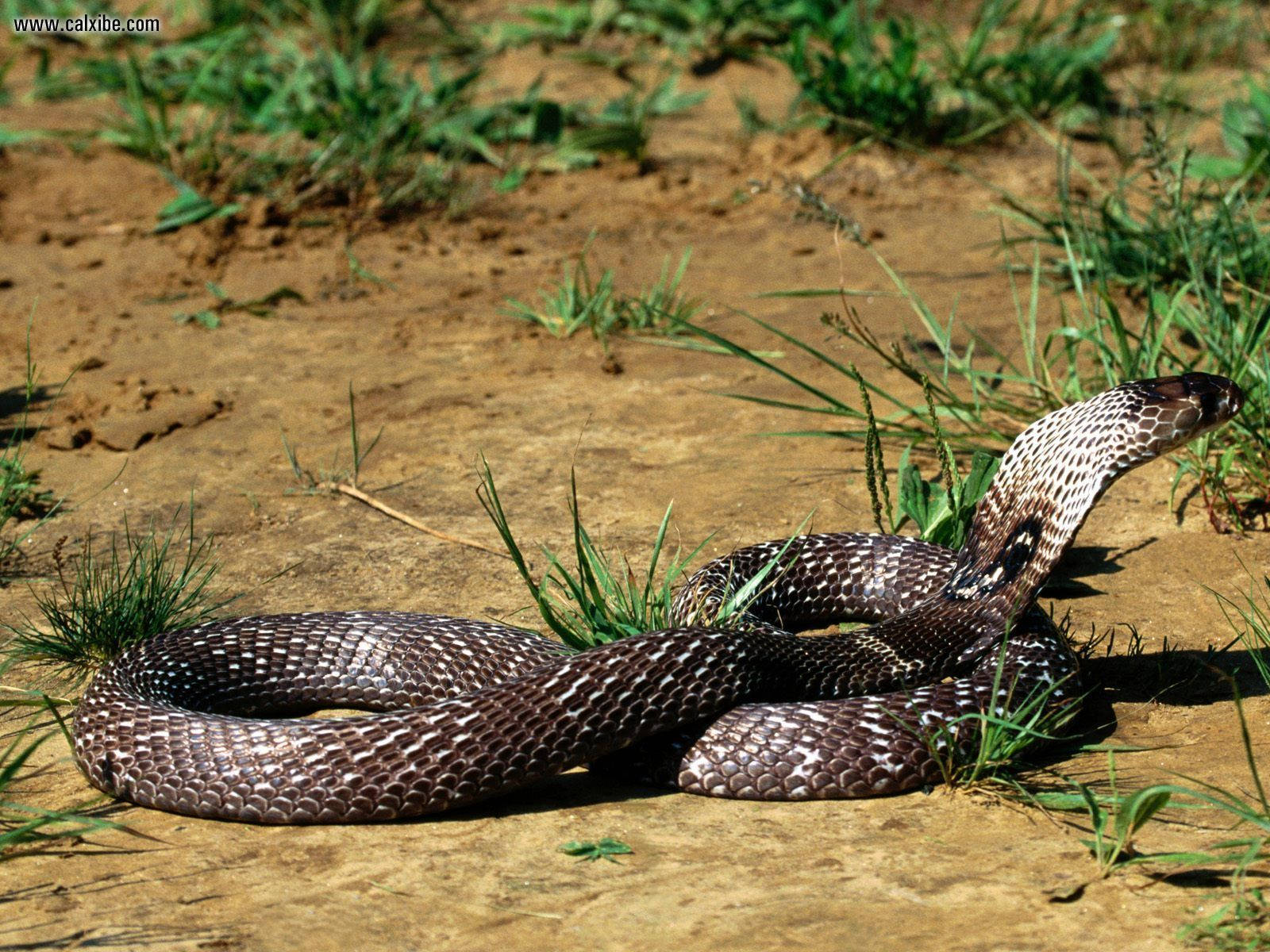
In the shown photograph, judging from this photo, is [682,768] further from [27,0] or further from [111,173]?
[27,0]

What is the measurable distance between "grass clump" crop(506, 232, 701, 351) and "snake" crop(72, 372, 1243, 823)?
3.02 m

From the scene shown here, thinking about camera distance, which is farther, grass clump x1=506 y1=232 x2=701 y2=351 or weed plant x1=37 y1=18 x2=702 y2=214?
weed plant x1=37 y1=18 x2=702 y2=214

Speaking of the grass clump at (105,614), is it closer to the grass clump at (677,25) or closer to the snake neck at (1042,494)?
the snake neck at (1042,494)

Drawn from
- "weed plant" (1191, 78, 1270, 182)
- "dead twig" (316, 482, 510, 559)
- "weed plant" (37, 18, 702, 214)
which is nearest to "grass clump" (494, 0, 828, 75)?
"weed plant" (37, 18, 702, 214)

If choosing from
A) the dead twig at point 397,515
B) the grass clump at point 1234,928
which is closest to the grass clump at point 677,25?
the dead twig at point 397,515

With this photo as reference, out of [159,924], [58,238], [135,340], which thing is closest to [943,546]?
[159,924]

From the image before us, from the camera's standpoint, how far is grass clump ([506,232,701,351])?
7.91m

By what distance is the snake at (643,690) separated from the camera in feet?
13.3

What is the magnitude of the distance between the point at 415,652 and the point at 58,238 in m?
5.72

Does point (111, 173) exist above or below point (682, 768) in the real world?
above

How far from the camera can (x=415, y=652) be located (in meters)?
4.93

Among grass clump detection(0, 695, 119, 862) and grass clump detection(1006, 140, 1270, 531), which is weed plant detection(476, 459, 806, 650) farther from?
grass clump detection(1006, 140, 1270, 531)

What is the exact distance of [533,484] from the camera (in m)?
6.40

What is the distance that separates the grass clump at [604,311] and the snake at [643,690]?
9.90 ft
